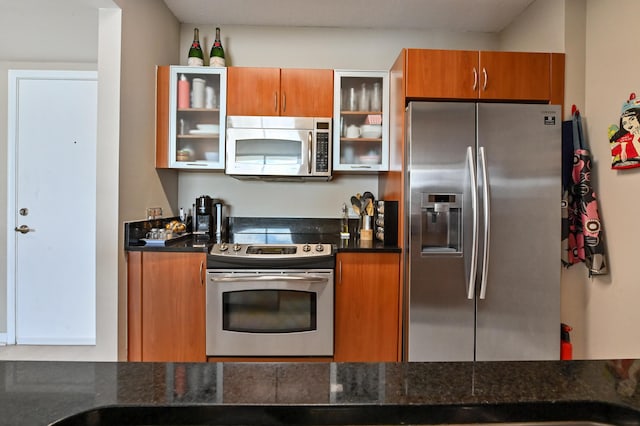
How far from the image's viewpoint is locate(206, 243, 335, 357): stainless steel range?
206 centimetres

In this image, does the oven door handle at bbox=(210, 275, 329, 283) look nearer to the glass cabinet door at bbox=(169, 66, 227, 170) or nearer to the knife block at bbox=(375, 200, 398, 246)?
the knife block at bbox=(375, 200, 398, 246)

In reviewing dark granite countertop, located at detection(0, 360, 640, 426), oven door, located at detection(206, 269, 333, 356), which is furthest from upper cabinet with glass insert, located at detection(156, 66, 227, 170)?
dark granite countertop, located at detection(0, 360, 640, 426)

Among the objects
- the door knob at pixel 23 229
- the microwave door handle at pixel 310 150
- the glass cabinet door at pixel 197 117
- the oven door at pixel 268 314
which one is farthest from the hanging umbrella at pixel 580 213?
the door knob at pixel 23 229

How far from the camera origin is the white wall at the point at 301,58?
8.93 ft

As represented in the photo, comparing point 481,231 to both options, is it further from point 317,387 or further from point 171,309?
point 171,309

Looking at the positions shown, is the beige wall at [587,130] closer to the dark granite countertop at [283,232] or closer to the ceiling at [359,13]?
the ceiling at [359,13]

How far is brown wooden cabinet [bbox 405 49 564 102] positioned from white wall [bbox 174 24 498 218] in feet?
2.43

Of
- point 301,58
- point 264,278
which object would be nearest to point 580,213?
point 264,278

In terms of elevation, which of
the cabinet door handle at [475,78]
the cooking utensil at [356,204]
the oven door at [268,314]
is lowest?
the oven door at [268,314]

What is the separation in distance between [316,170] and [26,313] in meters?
2.74

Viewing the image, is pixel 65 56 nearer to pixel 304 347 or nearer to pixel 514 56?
pixel 304 347

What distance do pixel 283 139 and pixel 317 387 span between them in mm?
1993

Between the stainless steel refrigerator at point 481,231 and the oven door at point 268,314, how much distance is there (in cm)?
52

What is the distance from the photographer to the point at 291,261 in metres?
2.06
